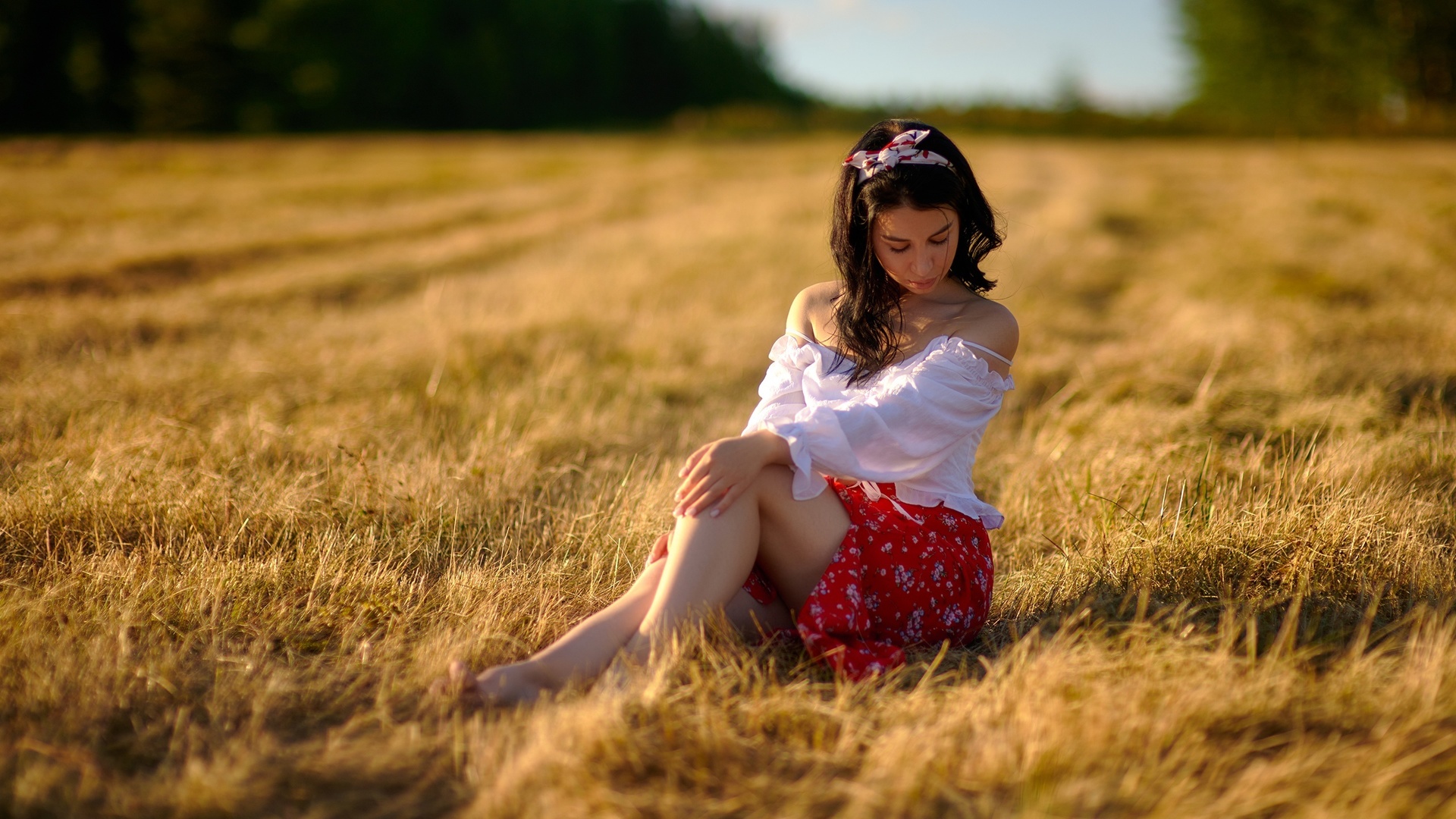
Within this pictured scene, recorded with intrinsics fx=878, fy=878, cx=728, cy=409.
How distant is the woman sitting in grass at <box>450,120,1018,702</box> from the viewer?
6.62ft

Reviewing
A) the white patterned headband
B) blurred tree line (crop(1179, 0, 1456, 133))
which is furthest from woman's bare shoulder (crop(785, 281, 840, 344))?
blurred tree line (crop(1179, 0, 1456, 133))

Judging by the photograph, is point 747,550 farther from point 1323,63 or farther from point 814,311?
point 1323,63

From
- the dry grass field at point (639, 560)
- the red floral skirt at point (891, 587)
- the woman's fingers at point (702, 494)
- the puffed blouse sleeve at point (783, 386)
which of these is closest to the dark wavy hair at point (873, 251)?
the puffed blouse sleeve at point (783, 386)

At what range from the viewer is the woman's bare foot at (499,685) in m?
1.88

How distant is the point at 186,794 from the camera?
1.55 meters

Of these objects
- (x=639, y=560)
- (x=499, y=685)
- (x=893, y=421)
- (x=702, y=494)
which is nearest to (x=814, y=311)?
(x=893, y=421)

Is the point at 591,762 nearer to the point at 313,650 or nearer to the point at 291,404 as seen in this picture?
the point at 313,650

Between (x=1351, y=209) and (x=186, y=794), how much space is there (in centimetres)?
1303

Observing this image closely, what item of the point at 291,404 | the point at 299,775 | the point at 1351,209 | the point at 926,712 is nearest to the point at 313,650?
the point at 299,775

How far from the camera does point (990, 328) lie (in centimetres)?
233

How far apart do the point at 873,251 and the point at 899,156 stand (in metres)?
0.27

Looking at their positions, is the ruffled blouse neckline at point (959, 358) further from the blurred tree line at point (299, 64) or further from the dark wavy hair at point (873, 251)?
the blurred tree line at point (299, 64)

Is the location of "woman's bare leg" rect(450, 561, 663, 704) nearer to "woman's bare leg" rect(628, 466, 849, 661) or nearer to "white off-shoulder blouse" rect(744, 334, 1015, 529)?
"woman's bare leg" rect(628, 466, 849, 661)

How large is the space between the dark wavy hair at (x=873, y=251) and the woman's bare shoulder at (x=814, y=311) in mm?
53
